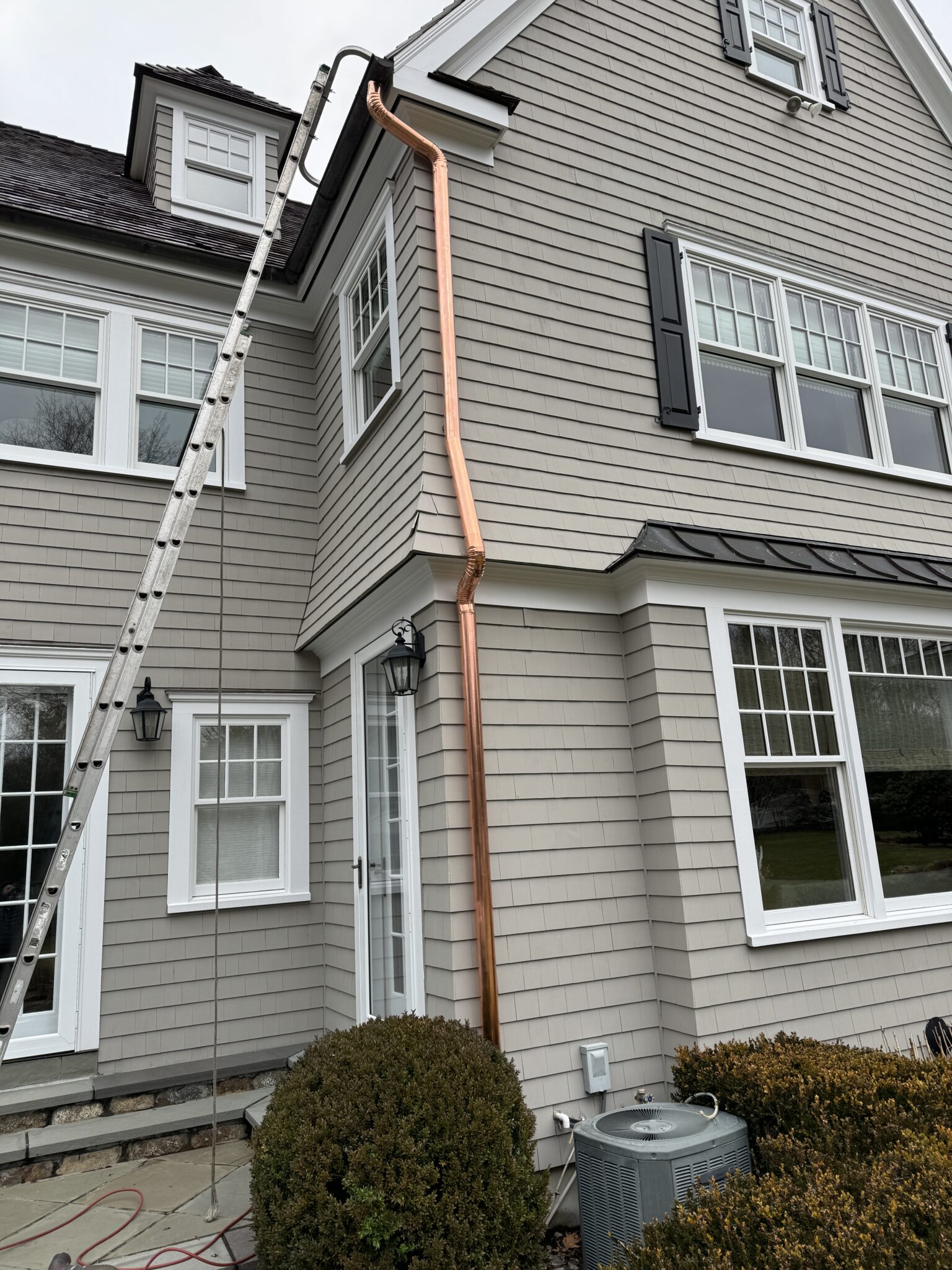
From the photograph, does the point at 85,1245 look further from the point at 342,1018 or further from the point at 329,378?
the point at 329,378

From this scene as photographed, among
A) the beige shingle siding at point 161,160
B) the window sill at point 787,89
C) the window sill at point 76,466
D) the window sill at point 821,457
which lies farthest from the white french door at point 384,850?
the window sill at point 787,89

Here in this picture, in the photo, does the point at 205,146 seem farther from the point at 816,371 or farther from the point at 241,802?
the point at 241,802

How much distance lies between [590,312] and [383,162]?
1659 mm

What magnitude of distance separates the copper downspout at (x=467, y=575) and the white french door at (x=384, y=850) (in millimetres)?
519

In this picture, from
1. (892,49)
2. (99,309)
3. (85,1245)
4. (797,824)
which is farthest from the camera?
(892,49)

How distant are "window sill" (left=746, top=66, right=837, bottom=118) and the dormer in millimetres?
4095

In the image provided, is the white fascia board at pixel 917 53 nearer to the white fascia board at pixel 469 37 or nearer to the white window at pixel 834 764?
the white fascia board at pixel 469 37

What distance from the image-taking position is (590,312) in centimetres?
558

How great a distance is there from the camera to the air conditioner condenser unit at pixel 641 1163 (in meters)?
3.42

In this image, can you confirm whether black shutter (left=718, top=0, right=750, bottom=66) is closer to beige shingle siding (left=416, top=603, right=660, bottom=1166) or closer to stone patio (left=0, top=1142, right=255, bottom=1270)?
beige shingle siding (left=416, top=603, right=660, bottom=1166)

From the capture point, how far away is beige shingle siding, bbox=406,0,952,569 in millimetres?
5090

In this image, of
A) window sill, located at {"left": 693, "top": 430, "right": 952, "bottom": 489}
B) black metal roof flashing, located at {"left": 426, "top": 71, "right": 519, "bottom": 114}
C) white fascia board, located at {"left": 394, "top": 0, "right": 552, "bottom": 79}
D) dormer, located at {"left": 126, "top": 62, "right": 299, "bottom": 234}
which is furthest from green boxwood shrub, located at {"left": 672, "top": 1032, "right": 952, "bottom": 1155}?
dormer, located at {"left": 126, "top": 62, "right": 299, "bottom": 234}

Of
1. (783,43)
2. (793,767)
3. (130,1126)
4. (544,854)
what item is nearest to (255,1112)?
(130,1126)

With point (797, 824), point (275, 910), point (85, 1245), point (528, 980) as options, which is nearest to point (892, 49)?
point (797, 824)
